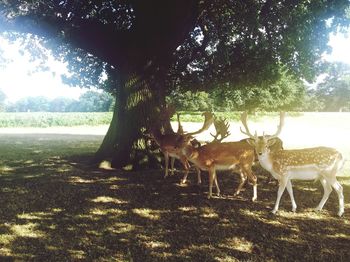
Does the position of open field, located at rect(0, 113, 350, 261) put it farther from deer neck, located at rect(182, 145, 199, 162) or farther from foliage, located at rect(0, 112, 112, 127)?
foliage, located at rect(0, 112, 112, 127)

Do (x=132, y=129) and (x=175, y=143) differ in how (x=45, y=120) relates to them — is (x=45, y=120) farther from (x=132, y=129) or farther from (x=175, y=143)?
(x=175, y=143)

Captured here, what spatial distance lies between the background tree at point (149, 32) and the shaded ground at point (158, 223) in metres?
3.29

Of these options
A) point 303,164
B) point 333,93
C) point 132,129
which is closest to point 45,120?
point 132,129

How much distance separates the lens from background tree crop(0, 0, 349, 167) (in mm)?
12953

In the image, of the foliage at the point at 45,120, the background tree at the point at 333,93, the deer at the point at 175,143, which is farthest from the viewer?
the background tree at the point at 333,93

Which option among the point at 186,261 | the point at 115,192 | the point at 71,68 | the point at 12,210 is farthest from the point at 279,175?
the point at 71,68

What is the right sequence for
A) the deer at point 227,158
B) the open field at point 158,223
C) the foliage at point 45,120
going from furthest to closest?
the foliage at point 45,120 → the deer at point 227,158 → the open field at point 158,223

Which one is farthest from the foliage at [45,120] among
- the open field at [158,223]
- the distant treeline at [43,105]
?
the distant treeline at [43,105]

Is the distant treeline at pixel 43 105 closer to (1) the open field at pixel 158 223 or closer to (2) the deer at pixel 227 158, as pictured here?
(1) the open field at pixel 158 223

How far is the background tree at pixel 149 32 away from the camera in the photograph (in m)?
13.0

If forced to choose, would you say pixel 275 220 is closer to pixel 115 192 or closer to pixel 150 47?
pixel 115 192

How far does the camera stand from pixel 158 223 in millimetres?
7352

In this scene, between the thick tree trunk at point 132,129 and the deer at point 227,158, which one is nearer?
the deer at point 227,158

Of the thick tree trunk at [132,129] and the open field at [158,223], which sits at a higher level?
the thick tree trunk at [132,129]
